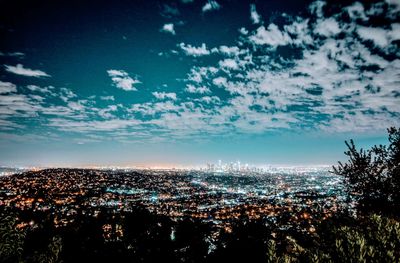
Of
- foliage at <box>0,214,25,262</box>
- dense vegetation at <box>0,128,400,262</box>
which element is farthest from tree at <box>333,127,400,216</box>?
foliage at <box>0,214,25,262</box>

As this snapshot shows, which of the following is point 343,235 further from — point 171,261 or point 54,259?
point 171,261

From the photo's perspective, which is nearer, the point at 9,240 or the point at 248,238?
the point at 9,240

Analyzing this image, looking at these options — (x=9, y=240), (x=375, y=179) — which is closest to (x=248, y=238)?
(x=375, y=179)

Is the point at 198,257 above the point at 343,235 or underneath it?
underneath

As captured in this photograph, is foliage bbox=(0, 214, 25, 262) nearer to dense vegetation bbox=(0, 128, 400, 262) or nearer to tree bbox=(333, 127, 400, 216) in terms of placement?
dense vegetation bbox=(0, 128, 400, 262)

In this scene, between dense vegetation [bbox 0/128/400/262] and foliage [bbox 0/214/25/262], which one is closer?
dense vegetation [bbox 0/128/400/262]

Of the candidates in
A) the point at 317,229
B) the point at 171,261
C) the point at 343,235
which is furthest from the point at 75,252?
the point at 343,235

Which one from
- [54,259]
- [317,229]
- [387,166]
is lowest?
[54,259]

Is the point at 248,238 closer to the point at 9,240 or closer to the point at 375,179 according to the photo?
the point at 375,179
